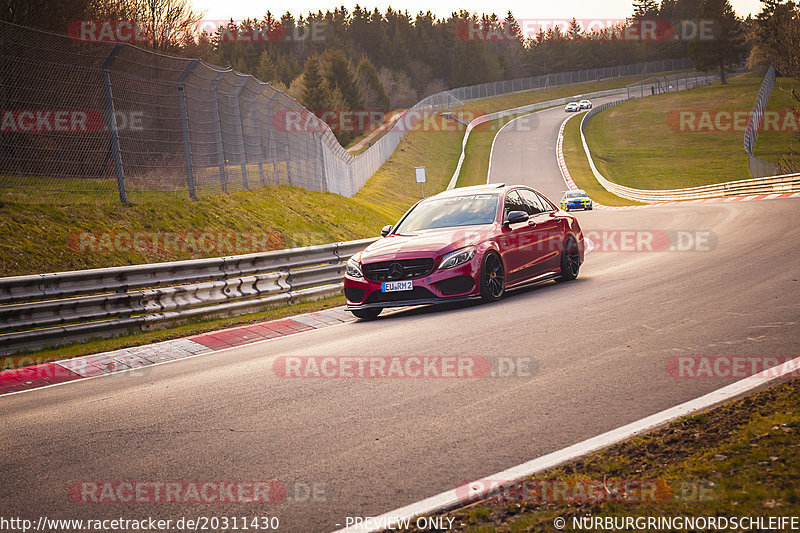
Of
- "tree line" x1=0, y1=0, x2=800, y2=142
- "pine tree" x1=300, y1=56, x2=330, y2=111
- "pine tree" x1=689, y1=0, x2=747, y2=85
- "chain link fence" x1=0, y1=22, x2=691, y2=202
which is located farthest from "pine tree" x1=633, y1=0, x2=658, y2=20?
"chain link fence" x1=0, y1=22, x2=691, y2=202

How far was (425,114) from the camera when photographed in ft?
272

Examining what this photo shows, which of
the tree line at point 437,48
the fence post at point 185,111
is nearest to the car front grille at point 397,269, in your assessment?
the fence post at point 185,111

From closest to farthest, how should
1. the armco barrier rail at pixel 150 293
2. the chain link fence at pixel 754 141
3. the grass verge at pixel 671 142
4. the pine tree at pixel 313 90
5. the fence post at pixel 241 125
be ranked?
the armco barrier rail at pixel 150 293
the fence post at pixel 241 125
the chain link fence at pixel 754 141
the grass verge at pixel 671 142
the pine tree at pixel 313 90

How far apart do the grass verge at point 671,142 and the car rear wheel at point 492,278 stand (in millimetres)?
44273

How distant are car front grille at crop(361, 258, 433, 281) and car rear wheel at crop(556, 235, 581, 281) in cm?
320

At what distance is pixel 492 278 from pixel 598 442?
22.2ft

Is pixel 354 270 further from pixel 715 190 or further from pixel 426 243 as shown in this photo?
pixel 715 190

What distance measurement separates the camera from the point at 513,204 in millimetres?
12594

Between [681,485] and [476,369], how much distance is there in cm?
336

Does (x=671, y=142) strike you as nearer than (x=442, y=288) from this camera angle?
No

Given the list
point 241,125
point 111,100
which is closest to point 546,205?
point 111,100

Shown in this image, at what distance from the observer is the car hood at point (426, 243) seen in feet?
36.1

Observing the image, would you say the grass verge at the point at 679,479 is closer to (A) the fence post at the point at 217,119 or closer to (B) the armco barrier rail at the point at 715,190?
(A) the fence post at the point at 217,119

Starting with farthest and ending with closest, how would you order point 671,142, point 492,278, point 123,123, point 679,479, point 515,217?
1. point 671,142
2. point 123,123
3. point 515,217
4. point 492,278
5. point 679,479
